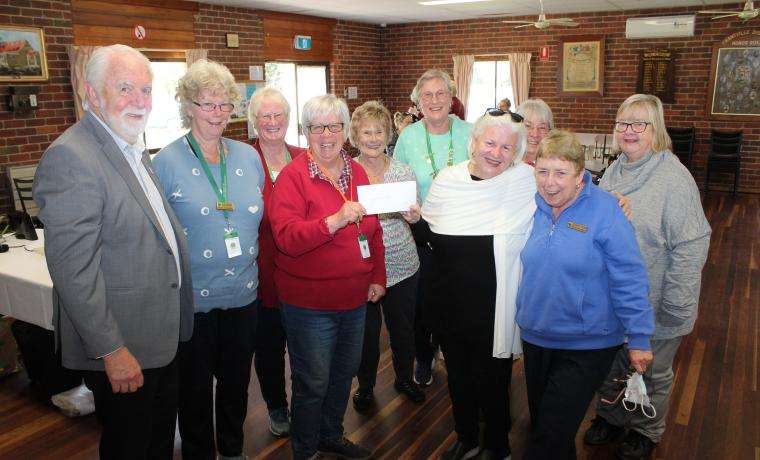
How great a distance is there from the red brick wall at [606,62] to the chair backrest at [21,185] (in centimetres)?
756

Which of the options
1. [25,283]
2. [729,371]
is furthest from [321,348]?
[729,371]

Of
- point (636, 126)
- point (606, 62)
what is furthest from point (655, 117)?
point (606, 62)

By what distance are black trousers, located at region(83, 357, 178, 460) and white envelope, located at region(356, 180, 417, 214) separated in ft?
2.82

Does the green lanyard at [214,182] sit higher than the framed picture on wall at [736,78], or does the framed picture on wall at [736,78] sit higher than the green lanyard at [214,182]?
the framed picture on wall at [736,78]

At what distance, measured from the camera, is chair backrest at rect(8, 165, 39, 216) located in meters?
5.49

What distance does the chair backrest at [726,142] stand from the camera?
28.6 feet

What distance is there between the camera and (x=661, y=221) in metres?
2.19

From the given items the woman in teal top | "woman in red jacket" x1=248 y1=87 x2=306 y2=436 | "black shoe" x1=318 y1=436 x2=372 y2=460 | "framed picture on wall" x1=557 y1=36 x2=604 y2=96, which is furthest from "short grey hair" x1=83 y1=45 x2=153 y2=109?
"framed picture on wall" x1=557 y1=36 x2=604 y2=96

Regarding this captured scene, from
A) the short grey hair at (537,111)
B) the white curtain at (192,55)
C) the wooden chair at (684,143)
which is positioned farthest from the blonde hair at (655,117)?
the wooden chair at (684,143)

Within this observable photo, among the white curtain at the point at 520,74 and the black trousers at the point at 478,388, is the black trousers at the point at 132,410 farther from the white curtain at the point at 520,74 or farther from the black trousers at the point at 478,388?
the white curtain at the point at 520,74

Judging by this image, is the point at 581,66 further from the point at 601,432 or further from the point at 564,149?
the point at 564,149

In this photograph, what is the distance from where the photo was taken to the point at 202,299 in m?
2.02

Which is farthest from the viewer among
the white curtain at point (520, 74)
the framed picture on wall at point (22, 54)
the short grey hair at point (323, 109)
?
the white curtain at point (520, 74)

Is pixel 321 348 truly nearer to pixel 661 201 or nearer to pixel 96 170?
pixel 96 170
